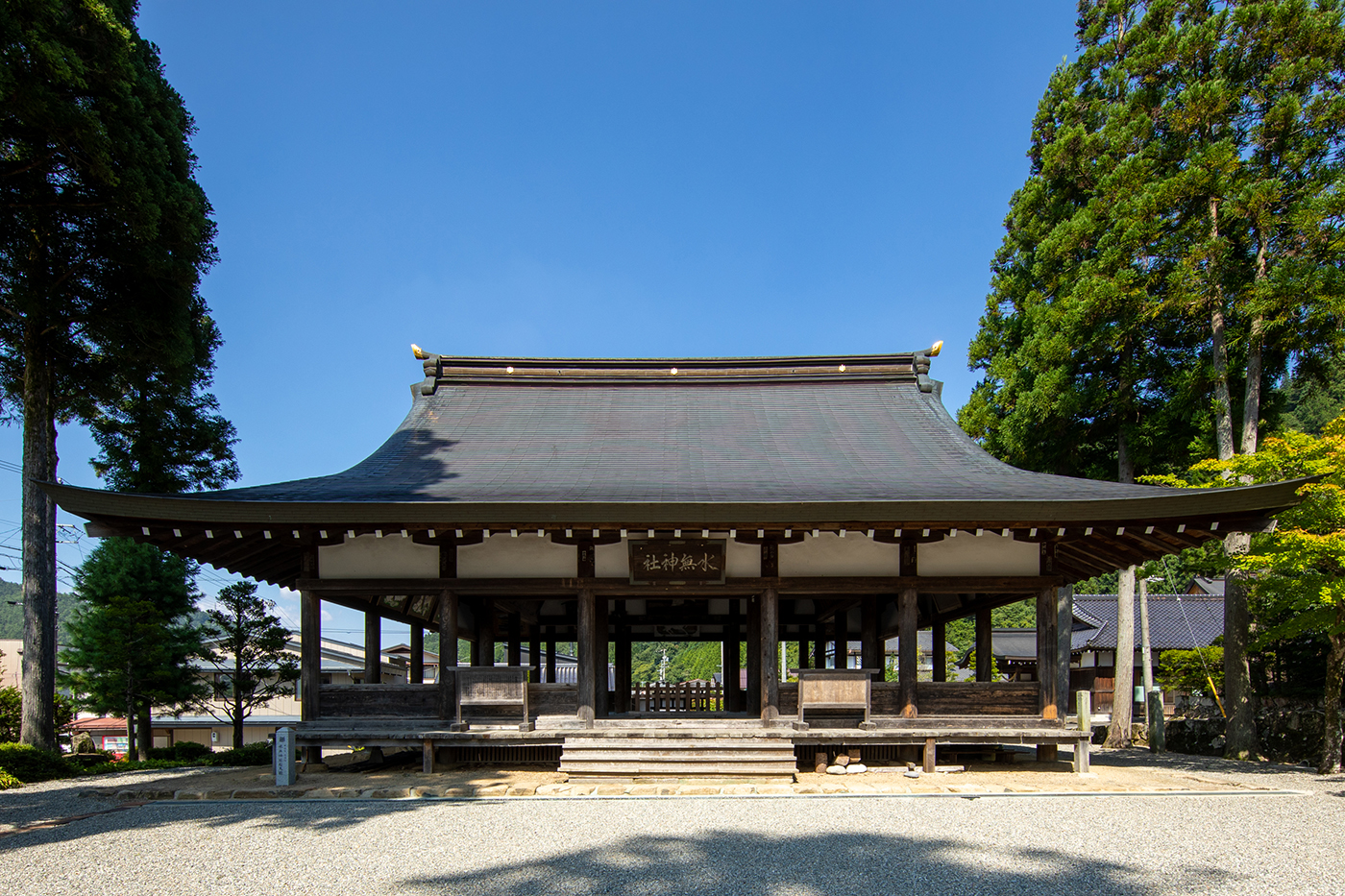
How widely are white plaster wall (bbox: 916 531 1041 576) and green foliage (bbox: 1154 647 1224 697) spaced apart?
10.8 meters

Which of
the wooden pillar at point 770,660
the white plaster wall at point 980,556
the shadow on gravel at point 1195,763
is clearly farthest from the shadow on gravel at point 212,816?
the shadow on gravel at point 1195,763

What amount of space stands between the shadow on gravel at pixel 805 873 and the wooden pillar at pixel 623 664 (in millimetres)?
9334

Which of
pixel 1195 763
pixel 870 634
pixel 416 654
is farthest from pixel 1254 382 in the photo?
pixel 416 654

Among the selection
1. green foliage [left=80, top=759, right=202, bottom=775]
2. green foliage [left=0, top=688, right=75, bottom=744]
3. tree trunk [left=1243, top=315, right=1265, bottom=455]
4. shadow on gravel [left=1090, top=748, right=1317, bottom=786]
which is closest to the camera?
shadow on gravel [left=1090, top=748, right=1317, bottom=786]

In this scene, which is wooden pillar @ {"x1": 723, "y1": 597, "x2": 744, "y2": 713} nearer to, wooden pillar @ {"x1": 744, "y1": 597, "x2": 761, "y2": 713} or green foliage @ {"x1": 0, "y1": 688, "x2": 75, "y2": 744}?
wooden pillar @ {"x1": 744, "y1": 597, "x2": 761, "y2": 713}

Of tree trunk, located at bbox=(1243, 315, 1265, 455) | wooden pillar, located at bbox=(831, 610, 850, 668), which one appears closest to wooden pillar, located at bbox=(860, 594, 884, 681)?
wooden pillar, located at bbox=(831, 610, 850, 668)

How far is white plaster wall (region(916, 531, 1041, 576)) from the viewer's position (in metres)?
10.4

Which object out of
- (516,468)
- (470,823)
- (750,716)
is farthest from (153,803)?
(750,716)

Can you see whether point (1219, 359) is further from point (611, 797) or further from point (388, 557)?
point (388, 557)

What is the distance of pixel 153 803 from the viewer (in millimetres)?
8148

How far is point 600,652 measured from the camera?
12.4 meters

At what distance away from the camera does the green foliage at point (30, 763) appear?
11.0m

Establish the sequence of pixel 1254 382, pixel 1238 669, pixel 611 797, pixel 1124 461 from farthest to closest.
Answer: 1. pixel 1124 461
2. pixel 1254 382
3. pixel 1238 669
4. pixel 611 797

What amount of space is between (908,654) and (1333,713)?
6978 mm
